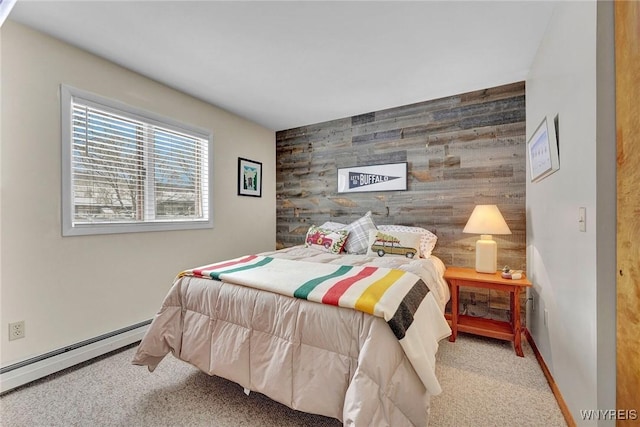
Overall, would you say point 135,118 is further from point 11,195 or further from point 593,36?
point 593,36

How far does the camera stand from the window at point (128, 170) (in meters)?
2.12

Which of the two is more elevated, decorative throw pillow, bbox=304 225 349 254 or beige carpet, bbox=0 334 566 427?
decorative throw pillow, bbox=304 225 349 254

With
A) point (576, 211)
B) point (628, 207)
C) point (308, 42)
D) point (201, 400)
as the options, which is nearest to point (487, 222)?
point (576, 211)

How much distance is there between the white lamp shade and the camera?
236 cm

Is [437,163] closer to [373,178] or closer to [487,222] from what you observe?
[373,178]

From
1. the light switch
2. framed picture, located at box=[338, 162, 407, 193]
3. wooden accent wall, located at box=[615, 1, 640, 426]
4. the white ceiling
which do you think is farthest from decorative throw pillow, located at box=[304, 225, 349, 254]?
wooden accent wall, located at box=[615, 1, 640, 426]

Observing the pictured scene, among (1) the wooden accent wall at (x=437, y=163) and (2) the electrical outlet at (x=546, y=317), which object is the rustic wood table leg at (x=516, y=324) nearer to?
(2) the electrical outlet at (x=546, y=317)

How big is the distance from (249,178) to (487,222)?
112 inches

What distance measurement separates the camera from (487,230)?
93.2 inches

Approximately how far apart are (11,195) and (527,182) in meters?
4.04

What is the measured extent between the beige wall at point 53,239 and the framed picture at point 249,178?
983 mm

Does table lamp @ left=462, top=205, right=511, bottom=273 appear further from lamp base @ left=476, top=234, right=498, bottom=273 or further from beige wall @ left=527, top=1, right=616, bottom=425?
beige wall @ left=527, top=1, right=616, bottom=425

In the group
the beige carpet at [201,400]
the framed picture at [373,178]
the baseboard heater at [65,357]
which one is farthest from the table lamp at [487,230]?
the baseboard heater at [65,357]

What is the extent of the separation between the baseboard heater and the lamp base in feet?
10.3
